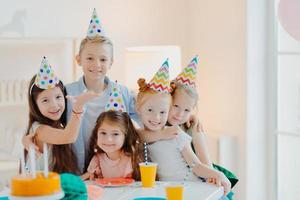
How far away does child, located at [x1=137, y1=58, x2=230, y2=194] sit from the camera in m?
2.45

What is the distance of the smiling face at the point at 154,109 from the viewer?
2.45 meters

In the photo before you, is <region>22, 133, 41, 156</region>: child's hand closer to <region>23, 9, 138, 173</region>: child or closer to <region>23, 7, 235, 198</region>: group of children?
<region>23, 7, 235, 198</region>: group of children

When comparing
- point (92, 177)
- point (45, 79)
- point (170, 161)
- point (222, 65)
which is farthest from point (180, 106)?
point (222, 65)

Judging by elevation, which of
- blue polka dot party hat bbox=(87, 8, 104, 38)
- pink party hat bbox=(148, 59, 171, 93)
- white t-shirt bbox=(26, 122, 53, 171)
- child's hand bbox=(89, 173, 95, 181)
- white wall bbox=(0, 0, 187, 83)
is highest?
white wall bbox=(0, 0, 187, 83)

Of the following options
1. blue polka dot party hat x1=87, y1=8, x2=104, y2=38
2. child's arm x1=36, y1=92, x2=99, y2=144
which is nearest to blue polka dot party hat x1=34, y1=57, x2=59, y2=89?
child's arm x1=36, y1=92, x2=99, y2=144

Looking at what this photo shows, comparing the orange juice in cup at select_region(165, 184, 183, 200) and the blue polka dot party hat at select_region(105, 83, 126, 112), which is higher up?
the blue polka dot party hat at select_region(105, 83, 126, 112)

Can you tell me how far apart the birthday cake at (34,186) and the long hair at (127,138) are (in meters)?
0.77

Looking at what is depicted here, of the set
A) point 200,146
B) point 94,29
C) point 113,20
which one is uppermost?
point 113,20

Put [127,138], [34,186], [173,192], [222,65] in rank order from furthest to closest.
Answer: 1. [222,65]
2. [127,138]
3. [173,192]
4. [34,186]

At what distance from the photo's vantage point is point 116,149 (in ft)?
7.82

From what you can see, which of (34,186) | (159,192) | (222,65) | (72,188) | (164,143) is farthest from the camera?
(222,65)

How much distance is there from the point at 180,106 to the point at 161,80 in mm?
167

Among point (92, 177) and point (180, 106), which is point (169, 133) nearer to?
point (180, 106)

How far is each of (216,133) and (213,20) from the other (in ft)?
2.42
